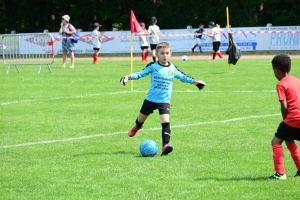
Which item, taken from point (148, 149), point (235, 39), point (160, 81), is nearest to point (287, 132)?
point (148, 149)

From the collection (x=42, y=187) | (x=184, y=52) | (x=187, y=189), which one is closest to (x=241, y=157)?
(x=187, y=189)

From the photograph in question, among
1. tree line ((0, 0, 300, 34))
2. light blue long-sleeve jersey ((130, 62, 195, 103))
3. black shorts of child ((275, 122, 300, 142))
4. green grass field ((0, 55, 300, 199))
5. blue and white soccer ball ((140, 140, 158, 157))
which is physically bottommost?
green grass field ((0, 55, 300, 199))

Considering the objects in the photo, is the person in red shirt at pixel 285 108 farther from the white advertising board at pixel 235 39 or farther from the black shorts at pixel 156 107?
the white advertising board at pixel 235 39

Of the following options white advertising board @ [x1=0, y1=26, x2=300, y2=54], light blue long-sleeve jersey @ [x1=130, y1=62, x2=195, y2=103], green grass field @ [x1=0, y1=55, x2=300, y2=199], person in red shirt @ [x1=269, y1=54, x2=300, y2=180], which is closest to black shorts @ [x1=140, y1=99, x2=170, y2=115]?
light blue long-sleeve jersey @ [x1=130, y1=62, x2=195, y2=103]

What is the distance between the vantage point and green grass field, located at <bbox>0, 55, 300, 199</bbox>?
7652mm

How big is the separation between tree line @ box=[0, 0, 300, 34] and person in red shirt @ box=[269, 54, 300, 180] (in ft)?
120

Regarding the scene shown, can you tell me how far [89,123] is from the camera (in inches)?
517

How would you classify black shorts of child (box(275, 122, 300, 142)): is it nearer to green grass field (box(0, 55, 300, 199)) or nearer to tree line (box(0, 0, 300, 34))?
green grass field (box(0, 55, 300, 199))

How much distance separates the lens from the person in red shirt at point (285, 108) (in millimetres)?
→ 7684

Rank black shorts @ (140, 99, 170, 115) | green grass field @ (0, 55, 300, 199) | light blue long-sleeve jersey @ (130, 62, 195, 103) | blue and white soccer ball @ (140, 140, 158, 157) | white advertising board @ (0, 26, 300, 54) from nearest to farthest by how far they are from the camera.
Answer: green grass field @ (0, 55, 300, 199) → blue and white soccer ball @ (140, 140, 158, 157) → black shorts @ (140, 99, 170, 115) → light blue long-sleeve jersey @ (130, 62, 195, 103) → white advertising board @ (0, 26, 300, 54)

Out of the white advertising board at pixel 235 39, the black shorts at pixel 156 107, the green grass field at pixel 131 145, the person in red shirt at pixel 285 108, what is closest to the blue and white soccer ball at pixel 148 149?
the green grass field at pixel 131 145

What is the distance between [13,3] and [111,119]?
4446 centimetres

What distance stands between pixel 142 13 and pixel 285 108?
145 ft

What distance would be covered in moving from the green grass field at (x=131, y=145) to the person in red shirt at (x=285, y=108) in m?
0.27
